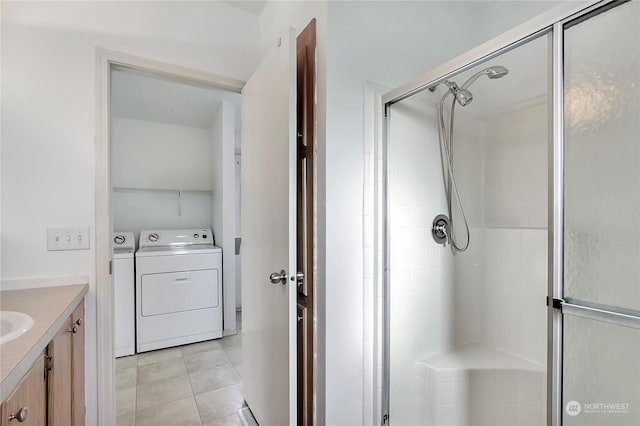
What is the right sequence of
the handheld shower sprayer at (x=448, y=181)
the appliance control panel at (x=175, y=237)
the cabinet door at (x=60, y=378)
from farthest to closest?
the appliance control panel at (x=175, y=237) < the handheld shower sprayer at (x=448, y=181) < the cabinet door at (x=60, y=378)

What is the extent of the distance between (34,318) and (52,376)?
204 mm

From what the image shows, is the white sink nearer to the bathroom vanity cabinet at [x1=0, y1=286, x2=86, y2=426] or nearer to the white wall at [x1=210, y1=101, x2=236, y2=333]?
the bathroom vanity cabinet at [x1=0, y1=286, x2=86, y2=426]

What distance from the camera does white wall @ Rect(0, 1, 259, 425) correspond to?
140 centimetres

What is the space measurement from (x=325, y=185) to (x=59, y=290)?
1297mm

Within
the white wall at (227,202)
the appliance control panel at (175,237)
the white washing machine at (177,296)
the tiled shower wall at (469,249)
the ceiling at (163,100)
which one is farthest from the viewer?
the appliance control panel at (175,237)

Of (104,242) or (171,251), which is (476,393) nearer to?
(104,242)

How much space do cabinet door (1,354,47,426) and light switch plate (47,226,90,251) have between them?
0.73 m

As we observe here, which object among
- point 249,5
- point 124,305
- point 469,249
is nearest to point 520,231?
point 469,249

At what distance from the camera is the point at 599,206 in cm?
90

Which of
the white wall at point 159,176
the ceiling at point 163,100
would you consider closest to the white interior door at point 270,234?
the ceiling at point 163,100

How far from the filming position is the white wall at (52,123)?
1400 mm

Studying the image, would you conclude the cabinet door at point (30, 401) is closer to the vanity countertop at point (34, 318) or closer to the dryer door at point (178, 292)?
the vanity countertop at point (34, 318)

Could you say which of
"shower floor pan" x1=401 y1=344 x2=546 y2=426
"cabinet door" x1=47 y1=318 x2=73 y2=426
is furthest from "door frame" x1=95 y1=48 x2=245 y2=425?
"shower floor pan" x1=401 y1=344 x2=546 y2=426

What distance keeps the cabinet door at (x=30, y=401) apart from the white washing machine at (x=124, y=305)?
2008 millimetres
